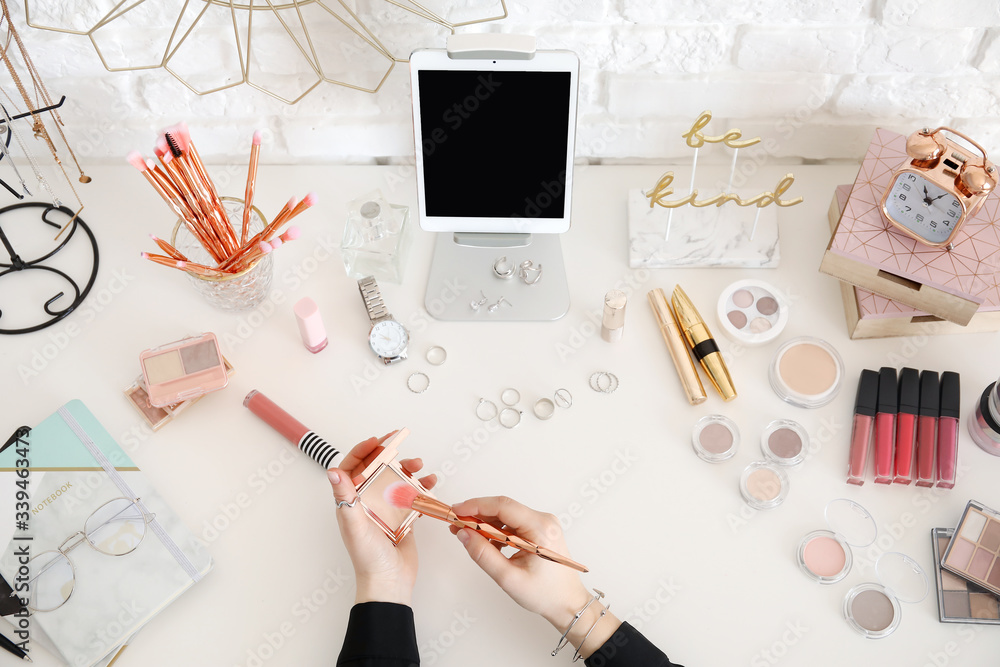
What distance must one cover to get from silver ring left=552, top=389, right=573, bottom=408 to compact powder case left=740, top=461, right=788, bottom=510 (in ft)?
0.79

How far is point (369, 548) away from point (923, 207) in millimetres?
805

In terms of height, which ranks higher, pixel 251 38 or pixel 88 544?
pixel 251 38

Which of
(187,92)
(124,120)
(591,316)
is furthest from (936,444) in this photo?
(124,120)

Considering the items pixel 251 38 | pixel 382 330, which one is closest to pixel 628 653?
pixel 382 330

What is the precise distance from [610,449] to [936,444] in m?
0.41

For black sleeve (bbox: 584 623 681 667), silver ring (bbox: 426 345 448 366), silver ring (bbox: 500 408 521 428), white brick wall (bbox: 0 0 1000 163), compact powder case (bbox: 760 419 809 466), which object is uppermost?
white brick wall (bbox: 0 0 1000 163)

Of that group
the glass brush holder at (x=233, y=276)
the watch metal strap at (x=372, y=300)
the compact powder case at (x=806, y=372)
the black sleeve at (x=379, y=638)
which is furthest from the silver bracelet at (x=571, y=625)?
the glass brush holder at (x=233, y=276)

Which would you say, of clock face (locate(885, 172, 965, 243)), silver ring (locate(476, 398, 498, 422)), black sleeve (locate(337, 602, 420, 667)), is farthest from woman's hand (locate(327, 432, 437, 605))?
clock face (locate(885, 172, 965, 243))

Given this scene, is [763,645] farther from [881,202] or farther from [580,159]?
[580,159]

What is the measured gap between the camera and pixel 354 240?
115 cm

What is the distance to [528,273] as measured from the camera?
1.14 meters

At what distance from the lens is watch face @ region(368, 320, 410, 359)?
1.09 m

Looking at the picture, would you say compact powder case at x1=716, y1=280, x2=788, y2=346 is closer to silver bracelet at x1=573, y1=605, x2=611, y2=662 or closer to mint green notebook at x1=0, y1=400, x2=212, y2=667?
silver bracelet at x1=573, y1=605, x2=611, y2=662

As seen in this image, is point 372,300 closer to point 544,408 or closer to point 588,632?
point 544,408
